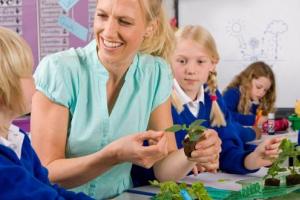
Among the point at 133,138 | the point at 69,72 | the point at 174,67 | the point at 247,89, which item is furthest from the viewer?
the point at 247,89

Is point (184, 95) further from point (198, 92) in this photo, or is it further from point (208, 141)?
point (208, 141)

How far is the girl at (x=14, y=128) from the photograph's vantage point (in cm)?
92

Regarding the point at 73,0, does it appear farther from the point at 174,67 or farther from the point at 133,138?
the point at 133,138

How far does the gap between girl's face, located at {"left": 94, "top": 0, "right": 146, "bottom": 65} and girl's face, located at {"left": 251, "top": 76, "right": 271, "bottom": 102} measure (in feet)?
7.27

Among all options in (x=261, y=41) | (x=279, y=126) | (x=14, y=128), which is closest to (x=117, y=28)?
(x=14, y=128)

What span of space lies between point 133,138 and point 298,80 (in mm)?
2618

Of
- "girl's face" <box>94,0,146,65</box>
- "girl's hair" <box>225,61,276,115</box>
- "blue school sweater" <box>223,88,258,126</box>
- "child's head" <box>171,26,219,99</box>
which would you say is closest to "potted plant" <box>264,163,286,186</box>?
"girl's face" <box>94,0,146,65</box>

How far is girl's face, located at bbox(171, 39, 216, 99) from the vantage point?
189 cm

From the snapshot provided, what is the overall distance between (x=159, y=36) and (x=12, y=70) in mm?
653

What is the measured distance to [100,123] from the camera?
4.64 ft

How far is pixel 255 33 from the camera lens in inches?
147

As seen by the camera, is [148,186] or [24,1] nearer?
[148,186]

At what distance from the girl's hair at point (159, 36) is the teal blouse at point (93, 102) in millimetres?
94

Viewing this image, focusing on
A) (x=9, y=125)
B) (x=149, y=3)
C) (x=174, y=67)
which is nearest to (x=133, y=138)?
(x=9, y=125)
